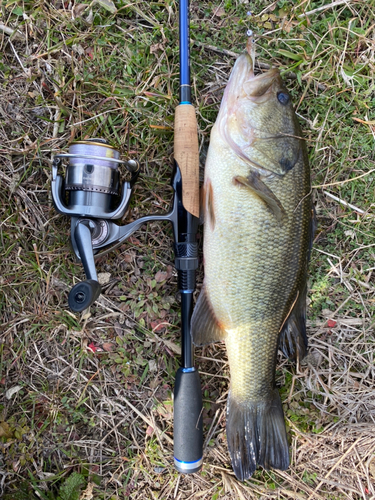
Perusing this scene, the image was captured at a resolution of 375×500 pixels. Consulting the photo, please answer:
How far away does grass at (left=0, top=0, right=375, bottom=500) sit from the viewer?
7.09 ft

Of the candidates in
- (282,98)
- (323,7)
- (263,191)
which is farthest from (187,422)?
(323,7)

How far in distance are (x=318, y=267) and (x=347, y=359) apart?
0.63 m

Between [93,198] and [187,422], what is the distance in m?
1.35

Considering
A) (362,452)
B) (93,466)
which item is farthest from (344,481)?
(93,466)

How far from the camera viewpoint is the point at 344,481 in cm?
218

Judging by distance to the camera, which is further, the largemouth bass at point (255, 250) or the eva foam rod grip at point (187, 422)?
the eva foam rod grip at point (187, 422)

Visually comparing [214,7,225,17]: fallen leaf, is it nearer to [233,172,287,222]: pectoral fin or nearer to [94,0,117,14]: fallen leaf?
[94,0,117,14]: fallen leaf

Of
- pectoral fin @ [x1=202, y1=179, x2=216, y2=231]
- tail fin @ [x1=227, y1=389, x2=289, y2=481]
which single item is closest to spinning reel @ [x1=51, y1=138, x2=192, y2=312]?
pectoral fin @ [x1=202, y1=179, x2=216, y2=231]

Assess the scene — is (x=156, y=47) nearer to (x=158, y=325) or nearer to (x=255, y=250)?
(x=255, y=250)

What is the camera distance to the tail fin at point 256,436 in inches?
76.2

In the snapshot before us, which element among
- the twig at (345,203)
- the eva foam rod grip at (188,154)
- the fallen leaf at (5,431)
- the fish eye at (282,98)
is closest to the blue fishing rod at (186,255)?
the eva foam rod grip at (188,154)

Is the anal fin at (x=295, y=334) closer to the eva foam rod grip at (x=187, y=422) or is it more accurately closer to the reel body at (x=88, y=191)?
the eva foam rod grip at (x=187, y=422)

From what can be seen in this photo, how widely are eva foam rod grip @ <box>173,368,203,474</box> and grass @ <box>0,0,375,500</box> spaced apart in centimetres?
22

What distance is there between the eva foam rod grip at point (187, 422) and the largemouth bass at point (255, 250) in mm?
182
